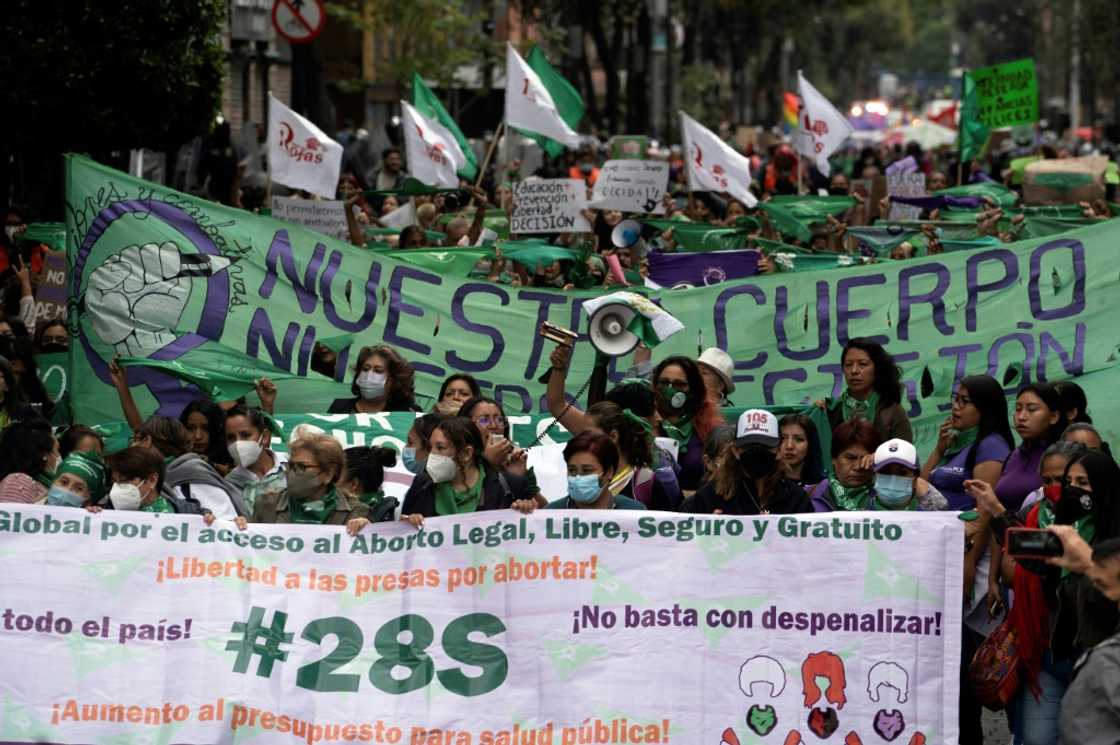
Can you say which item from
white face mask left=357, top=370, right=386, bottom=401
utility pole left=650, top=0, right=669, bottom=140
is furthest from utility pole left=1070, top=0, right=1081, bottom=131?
white face mask left=357, top=370, right=386, bottom=401

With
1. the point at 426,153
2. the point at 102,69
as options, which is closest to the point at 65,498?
the point at 426,153

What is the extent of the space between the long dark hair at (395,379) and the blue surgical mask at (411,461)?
2.86 feet

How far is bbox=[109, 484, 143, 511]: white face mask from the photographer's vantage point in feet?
23.3

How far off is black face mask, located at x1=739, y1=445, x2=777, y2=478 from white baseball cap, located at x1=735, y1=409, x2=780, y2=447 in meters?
0.02

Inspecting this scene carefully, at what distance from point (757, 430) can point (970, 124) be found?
52.8ft

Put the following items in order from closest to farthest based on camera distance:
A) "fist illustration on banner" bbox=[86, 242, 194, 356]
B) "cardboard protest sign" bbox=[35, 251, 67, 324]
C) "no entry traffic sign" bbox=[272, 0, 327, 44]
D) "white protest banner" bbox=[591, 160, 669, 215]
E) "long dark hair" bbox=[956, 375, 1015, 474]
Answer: "long dark hair" bbox=[956, 375, 1015, 474]
"fist illustration on banner" bbox=[86, 242, 194, 356]
"cardboard protest sign" bbox=[35, 251, 67, 324]
"white protest banner" bbox=[591, 160, 669, 215]
"no entry traffic sign" bbox=[272, 0, 327, 44]

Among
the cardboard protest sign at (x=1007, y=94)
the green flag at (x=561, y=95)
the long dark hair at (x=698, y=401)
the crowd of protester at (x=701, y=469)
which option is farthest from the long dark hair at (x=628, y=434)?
the cardboard protest sign at (x=1007, y=94)

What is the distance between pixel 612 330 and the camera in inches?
363

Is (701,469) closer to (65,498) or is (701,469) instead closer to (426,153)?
(65,498)

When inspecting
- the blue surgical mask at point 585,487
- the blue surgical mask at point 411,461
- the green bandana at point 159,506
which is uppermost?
the blue surgical mask at point 585,487

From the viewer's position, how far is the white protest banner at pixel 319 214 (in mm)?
14805

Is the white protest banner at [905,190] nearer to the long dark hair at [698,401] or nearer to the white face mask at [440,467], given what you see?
the long dark hair at [698,401]

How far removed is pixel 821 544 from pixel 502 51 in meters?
31.5

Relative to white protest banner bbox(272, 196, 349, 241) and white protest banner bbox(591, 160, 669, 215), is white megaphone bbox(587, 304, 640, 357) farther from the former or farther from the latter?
white protest banner bbox(591, 160, 669, 215)
